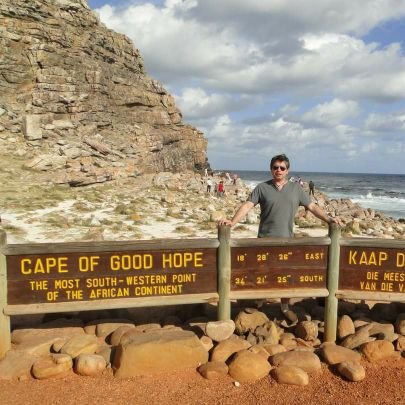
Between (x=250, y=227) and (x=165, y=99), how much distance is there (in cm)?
4096

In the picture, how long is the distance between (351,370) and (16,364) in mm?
4191

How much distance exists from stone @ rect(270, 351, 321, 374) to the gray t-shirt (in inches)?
65.3

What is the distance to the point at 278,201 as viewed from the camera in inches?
225

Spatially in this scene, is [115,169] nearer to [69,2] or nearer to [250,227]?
[250,227]

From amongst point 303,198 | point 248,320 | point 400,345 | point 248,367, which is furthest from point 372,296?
point 248,367

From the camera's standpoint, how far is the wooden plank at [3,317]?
16.6ft

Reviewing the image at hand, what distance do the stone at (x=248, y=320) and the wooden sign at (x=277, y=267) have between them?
51 centimetres

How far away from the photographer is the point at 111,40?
5134 cm

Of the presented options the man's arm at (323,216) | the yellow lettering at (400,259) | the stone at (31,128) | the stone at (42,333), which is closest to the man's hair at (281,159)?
the man's arm at (323,216)

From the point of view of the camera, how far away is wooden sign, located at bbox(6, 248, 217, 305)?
17.0 ft

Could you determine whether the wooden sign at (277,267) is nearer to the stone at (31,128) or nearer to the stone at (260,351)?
the stone at (260,351)

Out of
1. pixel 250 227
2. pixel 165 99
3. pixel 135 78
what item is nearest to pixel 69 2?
pixel 135 78

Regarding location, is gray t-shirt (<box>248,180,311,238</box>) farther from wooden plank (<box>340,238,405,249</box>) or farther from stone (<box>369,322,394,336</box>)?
stone (<box>369,322,394,336</box>)

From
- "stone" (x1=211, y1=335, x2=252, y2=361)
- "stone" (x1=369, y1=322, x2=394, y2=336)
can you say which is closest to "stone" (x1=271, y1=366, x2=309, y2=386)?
"stone" (x1=211, y1=335, x2=252, y2=361)
